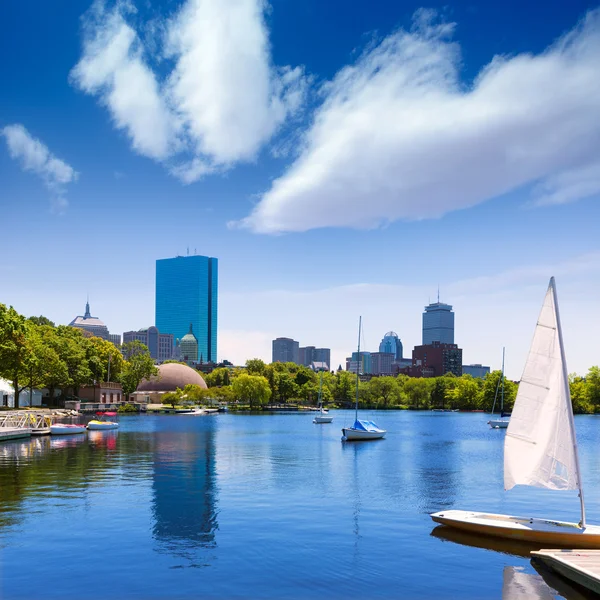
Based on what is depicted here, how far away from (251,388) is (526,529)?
158 metres

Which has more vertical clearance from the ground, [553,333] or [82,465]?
[553,333]

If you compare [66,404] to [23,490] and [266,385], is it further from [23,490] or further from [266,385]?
[23,490]

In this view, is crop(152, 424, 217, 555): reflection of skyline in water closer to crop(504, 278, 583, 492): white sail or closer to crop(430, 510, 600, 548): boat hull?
crop(430, 510, 600, 548): boat hull

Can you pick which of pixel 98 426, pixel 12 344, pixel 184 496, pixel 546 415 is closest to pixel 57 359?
pixel 12 344

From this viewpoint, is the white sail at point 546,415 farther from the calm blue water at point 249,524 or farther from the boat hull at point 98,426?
the boat hull at point 98,426

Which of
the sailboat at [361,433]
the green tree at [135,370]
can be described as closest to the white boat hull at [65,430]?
the sailboat at [361,433]

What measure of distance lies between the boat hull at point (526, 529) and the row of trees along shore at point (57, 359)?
73.8 metres

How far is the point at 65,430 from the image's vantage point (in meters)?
84.9

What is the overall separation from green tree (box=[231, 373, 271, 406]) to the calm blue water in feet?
393

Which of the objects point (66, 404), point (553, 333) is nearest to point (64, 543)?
point (553, 333)

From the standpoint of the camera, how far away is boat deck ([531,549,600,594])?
22109 millimetres

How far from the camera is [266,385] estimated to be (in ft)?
614

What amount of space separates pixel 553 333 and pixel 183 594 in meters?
19.4

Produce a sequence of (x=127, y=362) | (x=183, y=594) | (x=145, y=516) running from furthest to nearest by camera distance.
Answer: (x=127, y=362) → (x=145, y=516) → (x=183, y=594)
